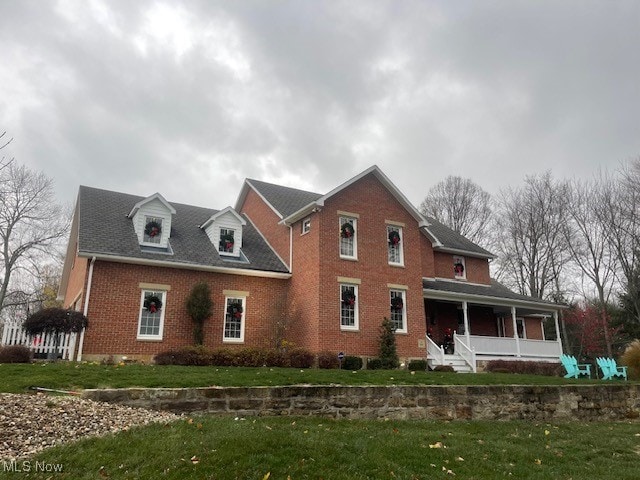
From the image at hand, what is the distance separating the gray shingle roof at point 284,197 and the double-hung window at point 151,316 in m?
6.90

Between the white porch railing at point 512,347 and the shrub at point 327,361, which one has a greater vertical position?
the white porch railing at point 512,347

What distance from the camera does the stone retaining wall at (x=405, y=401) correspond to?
888cm

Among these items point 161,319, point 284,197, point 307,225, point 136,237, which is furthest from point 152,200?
point 284,197

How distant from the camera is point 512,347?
2192cm

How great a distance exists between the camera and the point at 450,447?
812 centimetres

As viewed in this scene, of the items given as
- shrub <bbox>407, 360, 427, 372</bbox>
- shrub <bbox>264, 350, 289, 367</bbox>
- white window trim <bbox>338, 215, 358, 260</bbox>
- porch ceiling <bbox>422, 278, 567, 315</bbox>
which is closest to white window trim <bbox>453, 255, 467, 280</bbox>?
porch ceiling <bbox>422, 278, 567, 315</bbox>

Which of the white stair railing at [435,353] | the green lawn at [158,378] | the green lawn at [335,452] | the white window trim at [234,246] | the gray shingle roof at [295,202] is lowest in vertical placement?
the green lawn at [335,452]

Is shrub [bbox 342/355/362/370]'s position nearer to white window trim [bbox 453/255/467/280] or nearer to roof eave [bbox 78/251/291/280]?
roof eave [bbox 78/251/291/280]

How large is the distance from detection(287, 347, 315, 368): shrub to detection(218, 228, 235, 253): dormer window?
18.7 feet

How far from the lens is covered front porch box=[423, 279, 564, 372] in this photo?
797 inches

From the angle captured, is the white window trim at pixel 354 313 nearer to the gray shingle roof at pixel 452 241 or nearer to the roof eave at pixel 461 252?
the roof eave at pixel 461 252

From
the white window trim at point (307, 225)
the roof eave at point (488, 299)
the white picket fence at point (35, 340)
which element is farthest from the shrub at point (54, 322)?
the roof eave at point (488, 299)

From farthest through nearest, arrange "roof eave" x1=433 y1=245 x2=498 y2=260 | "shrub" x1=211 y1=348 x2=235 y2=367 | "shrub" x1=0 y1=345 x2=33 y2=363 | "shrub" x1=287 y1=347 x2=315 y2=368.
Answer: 1. "roof eave" x1=433 y1=245 x2=498 y2=260
2. "shrub" x1=287 y1=347 x2=315 y2=368
3. "shrub" x1=211 y1=348 x2=235 y2=367
4. "shrub" x1=0 y1=345 x2=33 y2=363

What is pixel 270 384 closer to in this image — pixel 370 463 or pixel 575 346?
pixel 370 463
